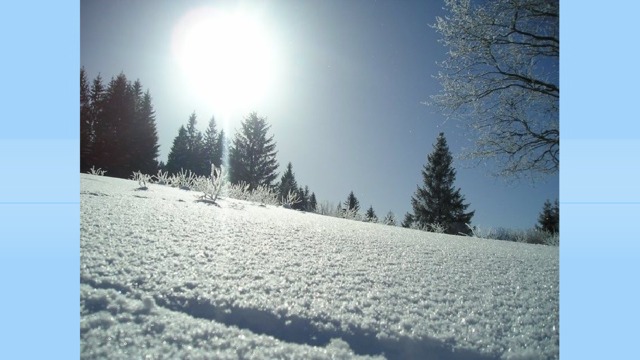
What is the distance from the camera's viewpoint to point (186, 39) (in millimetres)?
1850

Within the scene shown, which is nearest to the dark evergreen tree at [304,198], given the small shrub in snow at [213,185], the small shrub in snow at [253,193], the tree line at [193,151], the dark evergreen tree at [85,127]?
the tree line at [193,151]

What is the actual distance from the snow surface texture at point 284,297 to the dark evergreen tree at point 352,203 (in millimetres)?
629

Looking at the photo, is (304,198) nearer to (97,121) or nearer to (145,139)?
(145,139)

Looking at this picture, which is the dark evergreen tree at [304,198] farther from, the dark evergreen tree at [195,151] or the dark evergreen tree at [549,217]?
the dark evergreen tree at [549,217]

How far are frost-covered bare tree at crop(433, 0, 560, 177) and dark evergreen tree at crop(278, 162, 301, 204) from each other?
0.84 m

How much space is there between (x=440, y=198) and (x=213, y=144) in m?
1.30

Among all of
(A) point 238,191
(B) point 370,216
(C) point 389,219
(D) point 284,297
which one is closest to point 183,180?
(A) point 238,191

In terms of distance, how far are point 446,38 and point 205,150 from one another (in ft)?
4.54

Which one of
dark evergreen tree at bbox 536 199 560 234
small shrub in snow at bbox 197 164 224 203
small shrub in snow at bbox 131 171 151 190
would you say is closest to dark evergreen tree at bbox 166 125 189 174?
small shrub in snow at bbox 131 171 151 190

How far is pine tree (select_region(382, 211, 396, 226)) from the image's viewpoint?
88.3 inches

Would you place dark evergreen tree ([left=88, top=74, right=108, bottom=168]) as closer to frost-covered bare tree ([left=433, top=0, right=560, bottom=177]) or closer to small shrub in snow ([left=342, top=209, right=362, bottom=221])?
small shrub in snow ([left=342, top=209, right=362, bottom=221])
